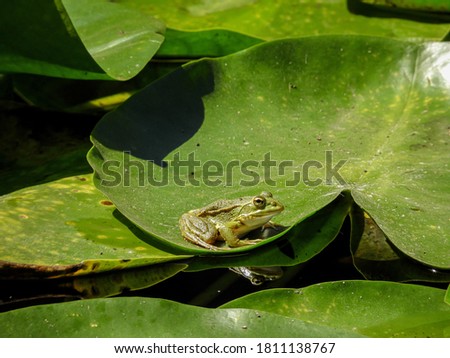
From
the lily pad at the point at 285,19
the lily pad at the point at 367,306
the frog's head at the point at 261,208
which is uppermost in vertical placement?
the lily pad at the point at 285,19

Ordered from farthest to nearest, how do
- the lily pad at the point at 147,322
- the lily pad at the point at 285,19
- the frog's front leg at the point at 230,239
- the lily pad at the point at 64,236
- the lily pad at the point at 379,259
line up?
1. the lily pad at the point at 285,19
2. the frog's front leg at the point at 230,239
3. the lily pad at the point at 379,259
4. the lily pad at the point at 64,236
5. the lily pad at the point at 147,322

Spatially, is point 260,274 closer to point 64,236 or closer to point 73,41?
point 64,236

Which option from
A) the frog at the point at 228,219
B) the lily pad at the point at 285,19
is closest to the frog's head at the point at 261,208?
the frog at the point at 228,219

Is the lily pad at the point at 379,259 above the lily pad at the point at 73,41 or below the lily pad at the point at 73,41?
below

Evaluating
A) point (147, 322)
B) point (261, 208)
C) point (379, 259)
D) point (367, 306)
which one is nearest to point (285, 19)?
point (261, 208)

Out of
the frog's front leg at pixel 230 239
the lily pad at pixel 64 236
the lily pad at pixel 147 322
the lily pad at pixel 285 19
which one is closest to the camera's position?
the lily pad at pixel 147 322

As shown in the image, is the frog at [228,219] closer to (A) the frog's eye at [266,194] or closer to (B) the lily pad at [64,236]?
(A) the frog's eye at [266,194]

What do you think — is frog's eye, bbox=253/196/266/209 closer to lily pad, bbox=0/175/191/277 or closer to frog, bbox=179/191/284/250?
frog, bbox=179/191/284/250

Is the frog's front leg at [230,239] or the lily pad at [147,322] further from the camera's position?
the frog's front leg at [230,239]
